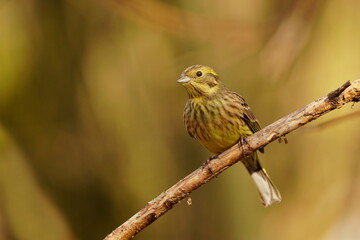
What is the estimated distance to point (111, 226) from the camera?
673 cm

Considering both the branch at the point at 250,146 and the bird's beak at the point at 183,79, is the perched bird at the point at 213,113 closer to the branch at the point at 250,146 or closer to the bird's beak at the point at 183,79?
the bird's beak at the point at 183,79

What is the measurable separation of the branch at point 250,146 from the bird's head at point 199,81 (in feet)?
3.50

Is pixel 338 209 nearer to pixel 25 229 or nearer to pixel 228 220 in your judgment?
pixel 228 220

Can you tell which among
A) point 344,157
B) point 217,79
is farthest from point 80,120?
point 344,157

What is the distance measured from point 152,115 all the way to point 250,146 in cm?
374

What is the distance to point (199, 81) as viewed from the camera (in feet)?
16.0

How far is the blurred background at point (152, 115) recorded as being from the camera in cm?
617

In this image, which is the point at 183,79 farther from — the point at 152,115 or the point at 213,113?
the point at 152,115

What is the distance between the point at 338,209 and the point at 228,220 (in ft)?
4.44

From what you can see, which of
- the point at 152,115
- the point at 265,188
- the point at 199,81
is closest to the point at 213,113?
the point at 199,81

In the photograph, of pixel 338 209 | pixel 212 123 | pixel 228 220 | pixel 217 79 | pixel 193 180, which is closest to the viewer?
pixel 193 180

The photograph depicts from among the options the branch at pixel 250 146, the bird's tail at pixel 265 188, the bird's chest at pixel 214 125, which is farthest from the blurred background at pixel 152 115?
the branch at pixel 250 146

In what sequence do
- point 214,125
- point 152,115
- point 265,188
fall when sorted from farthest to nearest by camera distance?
point 152,115, point 265,188, point 214,125

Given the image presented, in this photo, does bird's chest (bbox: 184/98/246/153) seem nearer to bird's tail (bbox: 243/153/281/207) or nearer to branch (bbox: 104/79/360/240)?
bird's tail (bbox: 243/153/281/207)
